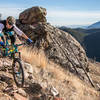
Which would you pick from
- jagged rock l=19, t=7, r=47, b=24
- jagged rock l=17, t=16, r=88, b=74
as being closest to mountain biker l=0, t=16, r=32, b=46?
jagged rock l=17, t=16, r=88, b=74

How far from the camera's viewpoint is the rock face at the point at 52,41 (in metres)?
12.9

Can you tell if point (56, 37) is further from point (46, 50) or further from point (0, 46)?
point (0, 46)

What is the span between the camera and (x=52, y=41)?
44.5 feet

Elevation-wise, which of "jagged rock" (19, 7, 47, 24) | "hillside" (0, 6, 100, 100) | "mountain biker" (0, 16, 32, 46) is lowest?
"hillside" (0, 6, 100, 100)

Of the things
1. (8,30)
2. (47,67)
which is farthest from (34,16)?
(8,30)

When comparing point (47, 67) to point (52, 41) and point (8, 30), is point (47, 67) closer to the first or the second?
point (8, 30)

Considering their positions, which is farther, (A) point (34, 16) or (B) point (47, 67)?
(A) point (34, 16)

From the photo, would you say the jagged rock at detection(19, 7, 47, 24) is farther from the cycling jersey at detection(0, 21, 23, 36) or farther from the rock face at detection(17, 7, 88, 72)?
the cycling jersey at detection(0, 21, 23, 36)

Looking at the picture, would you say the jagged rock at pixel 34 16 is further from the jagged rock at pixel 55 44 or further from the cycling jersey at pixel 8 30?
the cycling jersey at pixel 8 30

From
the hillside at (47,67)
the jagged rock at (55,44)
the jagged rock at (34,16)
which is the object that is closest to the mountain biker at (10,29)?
the hillside at (47,67)

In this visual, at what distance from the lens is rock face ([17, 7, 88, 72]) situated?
12.9m

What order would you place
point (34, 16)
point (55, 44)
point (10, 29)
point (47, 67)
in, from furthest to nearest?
point (34, 16) → point (55, 44) → point (47, 67) → point (10, 29)

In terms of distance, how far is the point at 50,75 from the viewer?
7879mm

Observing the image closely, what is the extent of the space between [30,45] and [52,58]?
5.55 feet
